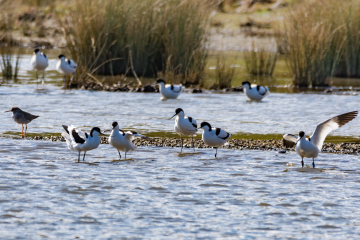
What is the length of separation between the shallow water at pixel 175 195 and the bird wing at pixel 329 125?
0.40 meters

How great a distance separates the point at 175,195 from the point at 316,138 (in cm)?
306

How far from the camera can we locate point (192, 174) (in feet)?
27.4

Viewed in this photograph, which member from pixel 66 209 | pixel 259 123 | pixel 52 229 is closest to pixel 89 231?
pixel 52 229

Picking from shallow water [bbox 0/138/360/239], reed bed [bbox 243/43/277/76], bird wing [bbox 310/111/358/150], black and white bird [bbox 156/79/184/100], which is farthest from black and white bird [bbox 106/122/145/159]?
reed bed [bbox 243/43/277/76]

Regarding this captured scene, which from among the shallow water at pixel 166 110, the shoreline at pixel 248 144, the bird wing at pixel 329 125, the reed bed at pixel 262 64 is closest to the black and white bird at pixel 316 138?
the bird wing at pixel 329 125

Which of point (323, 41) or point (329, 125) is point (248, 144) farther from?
point (323, 41)

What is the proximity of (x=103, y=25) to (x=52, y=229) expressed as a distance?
14640 mm

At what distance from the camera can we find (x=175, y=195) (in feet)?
23.6

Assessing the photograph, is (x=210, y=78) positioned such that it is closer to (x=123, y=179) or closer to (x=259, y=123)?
(x=259, y=123)

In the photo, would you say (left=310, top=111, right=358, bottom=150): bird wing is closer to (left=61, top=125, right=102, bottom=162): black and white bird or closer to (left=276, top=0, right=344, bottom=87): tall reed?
(left=61, top=125, right=102, bottom=162): black and white bird

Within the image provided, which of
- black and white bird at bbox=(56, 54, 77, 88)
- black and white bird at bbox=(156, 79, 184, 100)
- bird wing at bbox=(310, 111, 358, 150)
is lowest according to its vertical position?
bird wing at bbox=(310, 111, 358, 150)

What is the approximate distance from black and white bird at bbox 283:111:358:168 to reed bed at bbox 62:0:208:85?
10063 millimetres

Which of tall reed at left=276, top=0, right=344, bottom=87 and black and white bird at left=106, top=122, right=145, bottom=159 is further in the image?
tall reed at left=276, top=0, right=344, bottom=87

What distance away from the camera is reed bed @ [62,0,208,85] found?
19.5m
